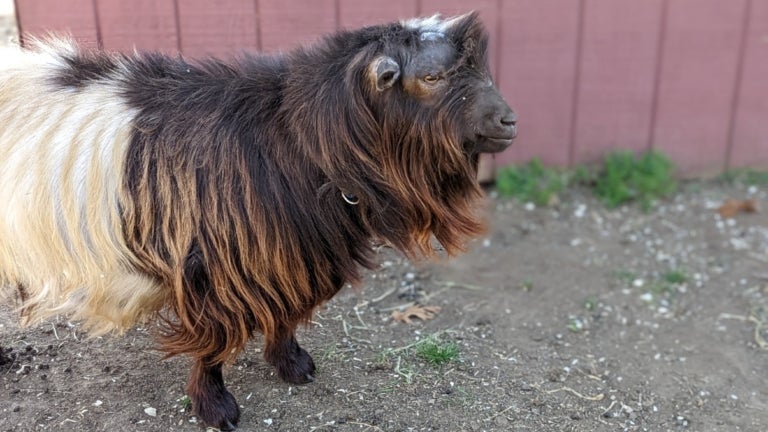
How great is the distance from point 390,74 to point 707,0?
3516 millimetres

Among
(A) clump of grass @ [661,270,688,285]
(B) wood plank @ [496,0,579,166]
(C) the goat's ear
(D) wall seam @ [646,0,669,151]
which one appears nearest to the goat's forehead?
(C) the goat's ear

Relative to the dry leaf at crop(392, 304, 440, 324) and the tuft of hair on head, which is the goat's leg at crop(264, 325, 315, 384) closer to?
the dry leaf at crop(392, 304, 440, 324)

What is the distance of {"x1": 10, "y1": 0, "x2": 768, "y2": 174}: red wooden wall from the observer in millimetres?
4711

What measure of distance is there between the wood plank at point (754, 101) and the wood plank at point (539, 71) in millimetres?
1241

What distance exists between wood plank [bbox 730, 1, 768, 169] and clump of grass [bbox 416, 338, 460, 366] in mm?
3123

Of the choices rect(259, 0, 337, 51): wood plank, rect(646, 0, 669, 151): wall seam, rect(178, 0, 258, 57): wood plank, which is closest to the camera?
rect(178, 0, 258, 57): wood plank

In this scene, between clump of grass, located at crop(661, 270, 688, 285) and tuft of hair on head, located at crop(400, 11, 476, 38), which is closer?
tuft of hair on head, located at crop(400, 11, 476, 38)

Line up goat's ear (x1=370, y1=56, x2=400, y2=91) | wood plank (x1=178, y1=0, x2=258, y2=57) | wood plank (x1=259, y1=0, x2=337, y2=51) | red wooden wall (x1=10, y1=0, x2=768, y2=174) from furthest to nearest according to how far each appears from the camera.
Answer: red wooden wall (x1=10, y1=0, x2=768, y2=174)
wood plank (x1=259, y1=0, x2=337, y2=51)
wood plank (x1=178, y1=0, x2=258, y2=57)
goat's ear (x1=370, y1=56, x2=400, y2=91)

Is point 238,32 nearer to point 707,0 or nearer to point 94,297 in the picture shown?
point 94,297

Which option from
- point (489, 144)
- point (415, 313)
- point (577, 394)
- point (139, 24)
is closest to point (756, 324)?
point (577, 394)

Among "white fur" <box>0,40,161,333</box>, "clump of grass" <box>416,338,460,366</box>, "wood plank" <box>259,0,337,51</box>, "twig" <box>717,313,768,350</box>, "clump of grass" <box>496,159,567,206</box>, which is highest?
"wood plank" <box>259,0,337,51</box>

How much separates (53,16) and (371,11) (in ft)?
5.87

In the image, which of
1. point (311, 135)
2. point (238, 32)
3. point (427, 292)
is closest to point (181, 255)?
point (311, 135)

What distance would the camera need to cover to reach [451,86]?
245 cm
